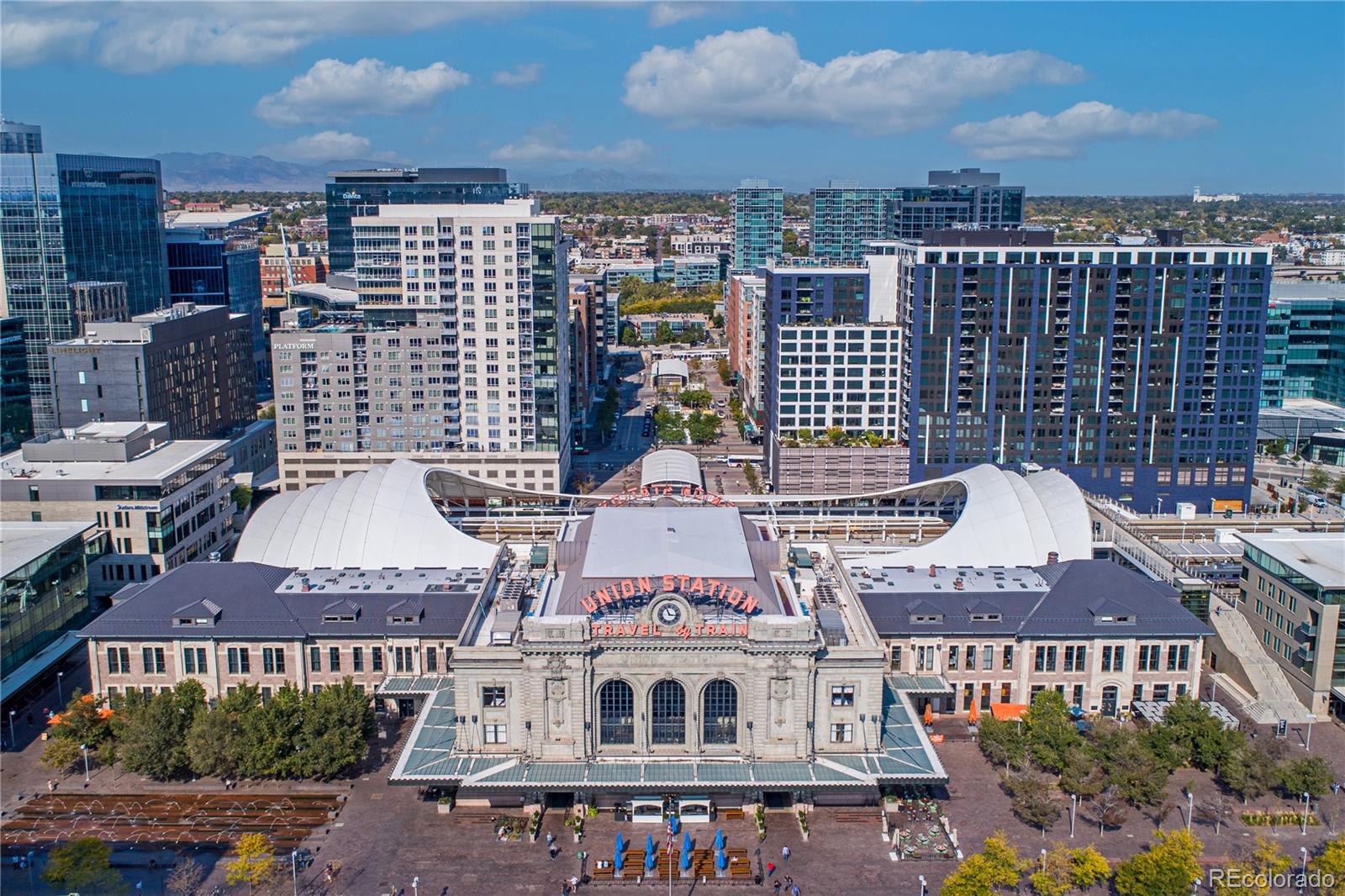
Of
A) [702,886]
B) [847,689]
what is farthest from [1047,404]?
[702,886]

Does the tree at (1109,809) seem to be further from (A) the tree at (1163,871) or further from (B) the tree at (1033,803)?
(A) the tree at (1163,871)

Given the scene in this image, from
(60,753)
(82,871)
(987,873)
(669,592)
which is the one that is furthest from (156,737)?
(987,873)

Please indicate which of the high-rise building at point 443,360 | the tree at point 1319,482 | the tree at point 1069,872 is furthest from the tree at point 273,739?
the tree at point 1319,482

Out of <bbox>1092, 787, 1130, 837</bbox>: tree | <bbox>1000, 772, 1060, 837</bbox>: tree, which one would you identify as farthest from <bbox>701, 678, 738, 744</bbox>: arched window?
<bbox>1092, 787, 1130, 837</bbox>: tree

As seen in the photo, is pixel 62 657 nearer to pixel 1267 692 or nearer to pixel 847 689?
pixel 847 689

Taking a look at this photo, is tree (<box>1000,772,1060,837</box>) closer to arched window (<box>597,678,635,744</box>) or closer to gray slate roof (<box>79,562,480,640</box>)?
arched window (<box>597,678,635,744</box>)
